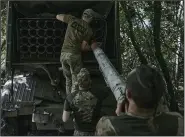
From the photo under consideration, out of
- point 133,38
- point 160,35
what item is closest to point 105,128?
point 160,35

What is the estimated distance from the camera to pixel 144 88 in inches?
84.5

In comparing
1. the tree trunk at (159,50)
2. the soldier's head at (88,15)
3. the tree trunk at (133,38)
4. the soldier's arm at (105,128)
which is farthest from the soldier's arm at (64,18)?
the soldier's arm at (105,128)

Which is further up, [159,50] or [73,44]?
[73,44]

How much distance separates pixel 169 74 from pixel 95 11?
327 centimetres

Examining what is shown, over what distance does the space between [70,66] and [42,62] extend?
2.95 ft

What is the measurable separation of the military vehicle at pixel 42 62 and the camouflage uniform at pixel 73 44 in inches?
15.4

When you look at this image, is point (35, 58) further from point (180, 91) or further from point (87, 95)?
point (180, 91)

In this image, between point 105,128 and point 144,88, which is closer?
point 144,88

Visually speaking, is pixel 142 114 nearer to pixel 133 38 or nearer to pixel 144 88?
pixel 144 88

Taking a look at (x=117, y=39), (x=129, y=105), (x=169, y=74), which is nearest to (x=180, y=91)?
(x=169, y=74)

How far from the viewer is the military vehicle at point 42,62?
6.57 meters

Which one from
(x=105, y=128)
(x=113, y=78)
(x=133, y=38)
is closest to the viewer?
(x=105, y=128)

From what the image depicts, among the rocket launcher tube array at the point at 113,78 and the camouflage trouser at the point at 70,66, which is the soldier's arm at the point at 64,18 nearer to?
the camouflage trouser at the point at 70,66

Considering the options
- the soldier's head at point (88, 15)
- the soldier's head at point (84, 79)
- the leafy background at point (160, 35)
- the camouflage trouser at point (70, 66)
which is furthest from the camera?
the leafy background at point (160, 35)
